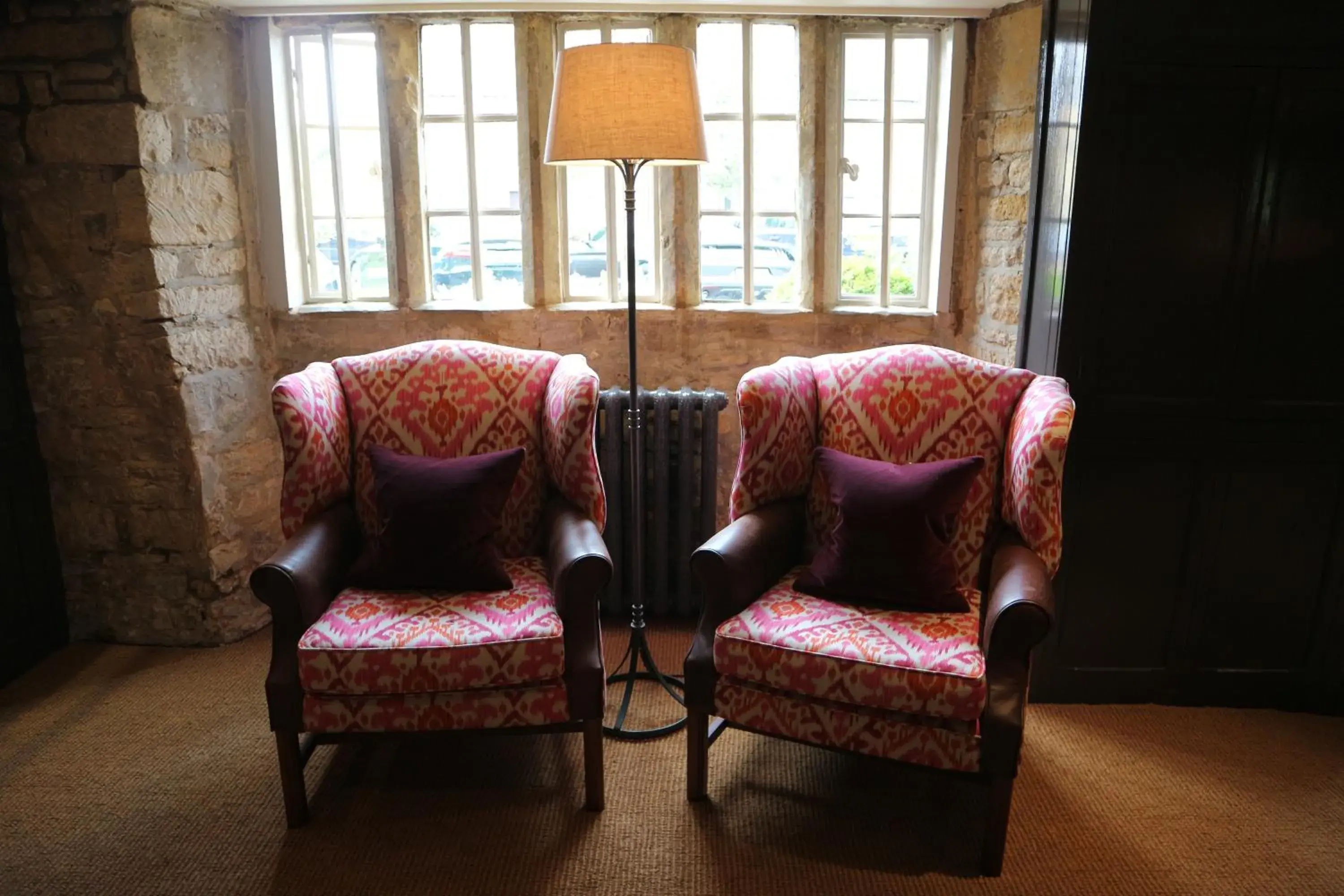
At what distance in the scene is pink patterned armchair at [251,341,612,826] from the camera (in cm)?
206

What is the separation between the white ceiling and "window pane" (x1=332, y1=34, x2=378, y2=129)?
0.44 ft

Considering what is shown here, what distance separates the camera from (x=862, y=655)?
200 cm

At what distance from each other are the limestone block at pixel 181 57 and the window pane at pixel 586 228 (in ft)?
3.78

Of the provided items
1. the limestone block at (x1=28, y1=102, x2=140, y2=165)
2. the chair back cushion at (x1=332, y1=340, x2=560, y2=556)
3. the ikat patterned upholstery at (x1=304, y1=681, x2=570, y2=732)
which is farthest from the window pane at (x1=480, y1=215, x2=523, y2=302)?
the ikat patterned upholstery at (x1=304, y1=681, x2=570, y2=732)

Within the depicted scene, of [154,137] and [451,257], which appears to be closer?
[154,137]

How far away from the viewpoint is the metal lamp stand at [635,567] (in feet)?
8.14

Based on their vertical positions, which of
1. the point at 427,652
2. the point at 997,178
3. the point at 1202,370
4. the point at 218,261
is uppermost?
the point at 997,178

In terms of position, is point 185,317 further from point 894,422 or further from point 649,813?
point 894,422

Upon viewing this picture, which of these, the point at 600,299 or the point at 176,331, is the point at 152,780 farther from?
the point at 600,299

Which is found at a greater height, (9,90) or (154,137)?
(9,90)

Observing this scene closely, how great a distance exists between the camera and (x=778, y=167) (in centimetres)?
325

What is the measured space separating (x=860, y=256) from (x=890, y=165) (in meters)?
0.32

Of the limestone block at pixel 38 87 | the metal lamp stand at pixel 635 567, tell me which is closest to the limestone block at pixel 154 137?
the limestone block at pixel 38 87

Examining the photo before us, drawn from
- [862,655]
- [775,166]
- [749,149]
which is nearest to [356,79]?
[749,149]
